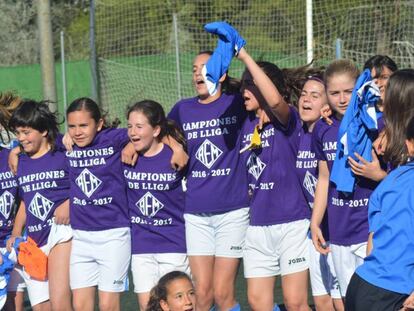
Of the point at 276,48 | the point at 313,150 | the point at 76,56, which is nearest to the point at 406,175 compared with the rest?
the point at 313,150

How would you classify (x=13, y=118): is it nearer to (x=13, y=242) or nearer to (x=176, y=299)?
(x=13, y=242)

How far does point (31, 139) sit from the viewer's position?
6.43 meters

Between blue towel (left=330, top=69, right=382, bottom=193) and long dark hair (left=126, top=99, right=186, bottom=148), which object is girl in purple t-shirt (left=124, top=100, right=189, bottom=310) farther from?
blue towel (left=330, top=69, right=382, bottom=193)

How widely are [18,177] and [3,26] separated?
18.8 meters

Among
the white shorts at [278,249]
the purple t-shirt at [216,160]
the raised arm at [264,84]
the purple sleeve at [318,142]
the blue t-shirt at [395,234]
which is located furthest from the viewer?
the purple t-shirt at [216,160]

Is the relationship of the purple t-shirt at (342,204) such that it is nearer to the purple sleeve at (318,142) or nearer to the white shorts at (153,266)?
Answer: the purple sleeve at (318,142)

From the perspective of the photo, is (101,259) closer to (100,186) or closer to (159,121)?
(100,186)

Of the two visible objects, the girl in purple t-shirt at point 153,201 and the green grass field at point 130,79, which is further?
the green grass field at point 130,79

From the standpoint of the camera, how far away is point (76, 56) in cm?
2255

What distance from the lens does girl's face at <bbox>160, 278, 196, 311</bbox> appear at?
477 cm

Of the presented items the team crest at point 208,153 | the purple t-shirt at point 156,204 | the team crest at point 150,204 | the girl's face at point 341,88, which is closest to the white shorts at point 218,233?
the purple t-shirt at point 156,204

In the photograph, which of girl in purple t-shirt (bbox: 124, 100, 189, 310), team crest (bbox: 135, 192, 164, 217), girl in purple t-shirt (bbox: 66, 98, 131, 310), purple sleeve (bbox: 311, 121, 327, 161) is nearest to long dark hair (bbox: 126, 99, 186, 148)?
girl in purple t-shirt (bbox: 124, 100, 189, 310)

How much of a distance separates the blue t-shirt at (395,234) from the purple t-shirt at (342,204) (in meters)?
1.32

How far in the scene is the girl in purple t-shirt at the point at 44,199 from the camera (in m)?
6.38
